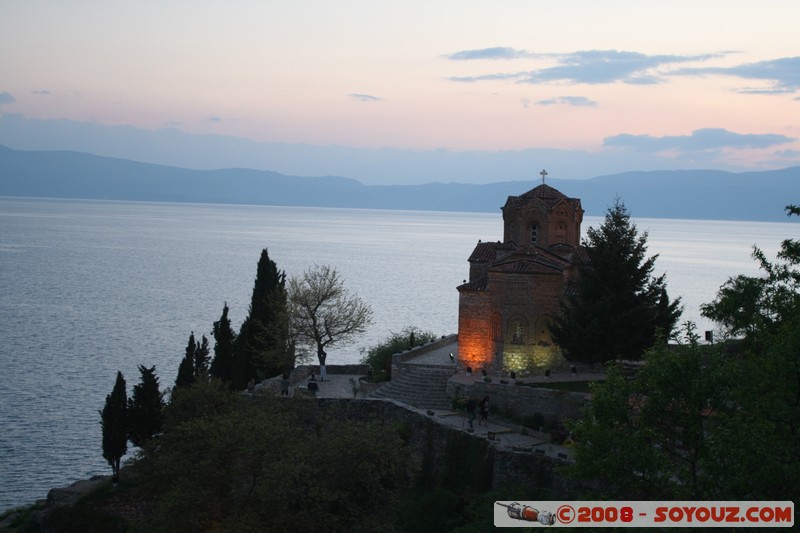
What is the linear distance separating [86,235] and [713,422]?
19153 cm

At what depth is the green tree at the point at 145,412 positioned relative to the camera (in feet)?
120

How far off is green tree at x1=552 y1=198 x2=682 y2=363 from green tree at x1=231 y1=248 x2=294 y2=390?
44.5 feet

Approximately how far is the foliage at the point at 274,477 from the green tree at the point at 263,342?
14.5m

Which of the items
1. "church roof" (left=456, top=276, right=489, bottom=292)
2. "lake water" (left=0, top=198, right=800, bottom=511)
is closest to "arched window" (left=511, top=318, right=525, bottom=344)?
"church roof" (left=456, top=276, right=489, bottom=292)

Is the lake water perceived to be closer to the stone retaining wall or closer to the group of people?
the stone retaining wall

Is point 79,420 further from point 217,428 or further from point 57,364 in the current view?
point 217,428

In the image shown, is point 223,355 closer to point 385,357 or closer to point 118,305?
point 385,357

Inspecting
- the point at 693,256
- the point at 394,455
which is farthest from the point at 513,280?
the point at 693,256

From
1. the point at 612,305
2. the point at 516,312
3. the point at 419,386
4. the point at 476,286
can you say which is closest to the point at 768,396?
the point at 612,305

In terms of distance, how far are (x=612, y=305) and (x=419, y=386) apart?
8.32m

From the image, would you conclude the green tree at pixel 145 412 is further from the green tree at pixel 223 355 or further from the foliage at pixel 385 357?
the foliage at pixel 385 357

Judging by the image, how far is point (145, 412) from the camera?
36875 mm

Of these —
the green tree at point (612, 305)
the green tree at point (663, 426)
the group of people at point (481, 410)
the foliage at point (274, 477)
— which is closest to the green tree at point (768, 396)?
the green tree at point (663, 426)

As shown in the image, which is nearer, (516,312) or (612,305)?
(612,305)
